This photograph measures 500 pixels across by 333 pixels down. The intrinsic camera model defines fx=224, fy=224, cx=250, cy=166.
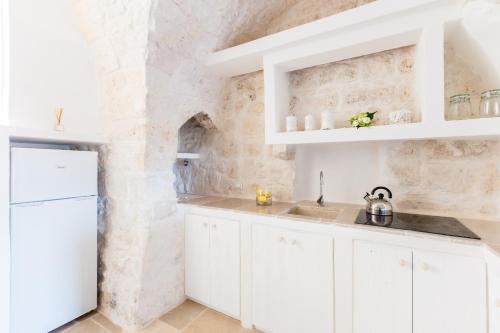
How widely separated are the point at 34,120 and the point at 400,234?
2603 mm

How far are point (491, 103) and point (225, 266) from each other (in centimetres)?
203

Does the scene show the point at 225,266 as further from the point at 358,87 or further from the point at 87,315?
the point at 358,87

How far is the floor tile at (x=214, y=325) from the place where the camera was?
1.69 metres

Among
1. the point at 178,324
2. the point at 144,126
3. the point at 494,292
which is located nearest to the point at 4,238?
the point at 144,126

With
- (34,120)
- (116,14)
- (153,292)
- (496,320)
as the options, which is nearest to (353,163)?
(496,320)

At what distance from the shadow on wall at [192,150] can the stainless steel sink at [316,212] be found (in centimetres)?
123

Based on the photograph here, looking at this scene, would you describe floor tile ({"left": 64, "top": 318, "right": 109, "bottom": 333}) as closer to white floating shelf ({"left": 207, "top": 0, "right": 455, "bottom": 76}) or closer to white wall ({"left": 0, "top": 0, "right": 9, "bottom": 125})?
white wall ({"left": 0, "top": 0, "right": 9, "bottom": 125})

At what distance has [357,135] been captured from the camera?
157cm

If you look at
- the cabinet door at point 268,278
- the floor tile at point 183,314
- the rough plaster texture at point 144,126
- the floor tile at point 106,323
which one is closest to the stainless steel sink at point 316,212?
A: the cabinet door at point 268,278

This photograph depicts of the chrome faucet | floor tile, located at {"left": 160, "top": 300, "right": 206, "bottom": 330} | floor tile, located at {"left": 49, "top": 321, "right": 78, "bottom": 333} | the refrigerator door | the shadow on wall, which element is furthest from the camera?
the shadow on wall

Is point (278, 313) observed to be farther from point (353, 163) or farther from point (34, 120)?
point (34, 120)

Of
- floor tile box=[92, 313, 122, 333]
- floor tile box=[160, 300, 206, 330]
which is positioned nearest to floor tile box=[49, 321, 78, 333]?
floor tile box=[92, 313, 122, 333]

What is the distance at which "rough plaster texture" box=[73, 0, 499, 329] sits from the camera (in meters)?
1.62

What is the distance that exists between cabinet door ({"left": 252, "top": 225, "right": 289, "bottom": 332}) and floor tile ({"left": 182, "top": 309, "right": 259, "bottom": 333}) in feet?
0.57
